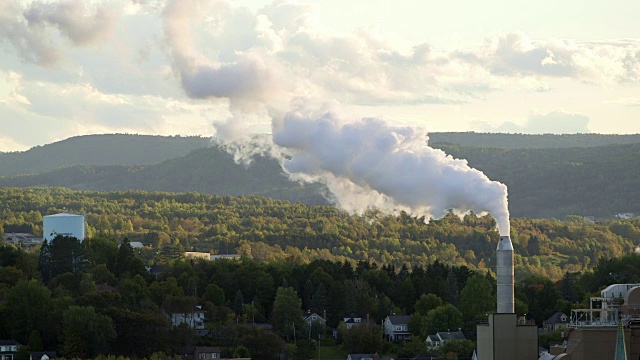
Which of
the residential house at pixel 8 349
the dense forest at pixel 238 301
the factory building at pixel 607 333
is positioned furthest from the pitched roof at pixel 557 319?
the factory building at pixel 607 333

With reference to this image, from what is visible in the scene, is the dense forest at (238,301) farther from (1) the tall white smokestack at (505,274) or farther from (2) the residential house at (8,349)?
(1) the tall white smokestack at (505,274)

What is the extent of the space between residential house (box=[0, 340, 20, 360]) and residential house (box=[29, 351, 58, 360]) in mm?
2367

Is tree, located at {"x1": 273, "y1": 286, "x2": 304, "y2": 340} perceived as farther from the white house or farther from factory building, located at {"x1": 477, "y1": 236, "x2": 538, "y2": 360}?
factory building, located at {"x1": 477, "y1": 236, "x2": 538, "y2": 360}

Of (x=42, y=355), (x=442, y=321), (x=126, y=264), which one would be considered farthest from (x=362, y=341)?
(x=126, y=264)

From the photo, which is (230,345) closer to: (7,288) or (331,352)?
(331,352)

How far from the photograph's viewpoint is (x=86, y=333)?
140m

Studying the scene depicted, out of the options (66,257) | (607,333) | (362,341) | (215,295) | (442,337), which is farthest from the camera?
(66,257)

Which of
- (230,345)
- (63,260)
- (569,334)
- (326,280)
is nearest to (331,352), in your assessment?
(230,345)

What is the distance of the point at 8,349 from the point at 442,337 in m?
38.9

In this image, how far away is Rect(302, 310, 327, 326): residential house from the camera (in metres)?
166

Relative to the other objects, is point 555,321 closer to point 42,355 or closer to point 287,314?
point 287,314

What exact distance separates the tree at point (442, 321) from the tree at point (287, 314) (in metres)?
12.1

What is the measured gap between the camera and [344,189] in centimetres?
10606

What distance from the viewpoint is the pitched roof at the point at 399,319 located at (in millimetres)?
169000
